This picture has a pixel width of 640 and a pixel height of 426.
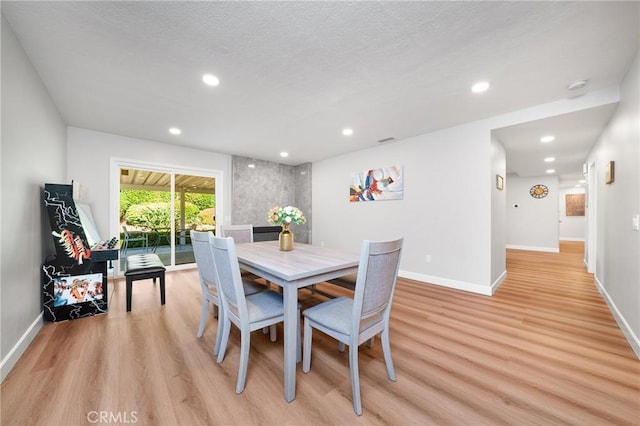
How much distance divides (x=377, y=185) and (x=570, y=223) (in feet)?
30.5

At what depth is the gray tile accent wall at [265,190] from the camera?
5.35 metres

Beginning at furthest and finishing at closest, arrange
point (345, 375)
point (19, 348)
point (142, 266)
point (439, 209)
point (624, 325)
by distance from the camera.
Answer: point (439, 209)
point (142, 266)
point (624, 325)
point (19, 348)
point (345, 375)

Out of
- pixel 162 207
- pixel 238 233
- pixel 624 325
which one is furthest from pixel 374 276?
pixel 162 207

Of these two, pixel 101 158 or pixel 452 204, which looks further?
pixel 101 158

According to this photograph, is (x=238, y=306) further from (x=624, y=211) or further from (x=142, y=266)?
(x=624, y=211)

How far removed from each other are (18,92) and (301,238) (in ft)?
16.2

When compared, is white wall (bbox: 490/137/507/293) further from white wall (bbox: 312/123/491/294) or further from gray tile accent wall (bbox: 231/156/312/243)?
gray tile accent wall (bbox: 231/156/312/243)

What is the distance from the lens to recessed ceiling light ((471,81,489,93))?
93.5 inches

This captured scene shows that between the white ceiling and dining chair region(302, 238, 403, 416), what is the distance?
5.05 feet

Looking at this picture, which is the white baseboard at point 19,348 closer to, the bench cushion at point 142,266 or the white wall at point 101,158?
the bench cushion at point 142,266

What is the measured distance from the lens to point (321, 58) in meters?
2.00

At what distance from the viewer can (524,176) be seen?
730 cm

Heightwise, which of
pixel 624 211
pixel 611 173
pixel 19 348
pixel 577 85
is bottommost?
pixel 19 348

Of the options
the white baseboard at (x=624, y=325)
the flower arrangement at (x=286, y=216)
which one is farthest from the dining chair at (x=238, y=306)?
the white baseboard at (x=624, y=325)
